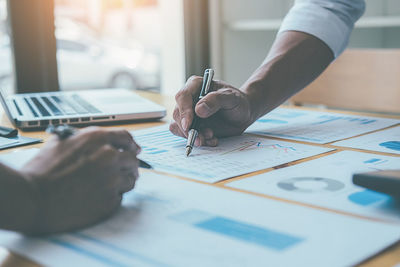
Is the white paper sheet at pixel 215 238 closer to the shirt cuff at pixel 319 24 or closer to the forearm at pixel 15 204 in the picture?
the forearm at pixel 15 204

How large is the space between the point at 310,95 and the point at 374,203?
1193mm

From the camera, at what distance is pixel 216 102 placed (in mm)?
854

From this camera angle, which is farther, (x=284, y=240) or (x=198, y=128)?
(x=198, y=128)

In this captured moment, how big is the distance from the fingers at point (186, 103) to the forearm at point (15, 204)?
0.40 m

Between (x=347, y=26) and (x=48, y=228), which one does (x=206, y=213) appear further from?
(x=347, y=26)

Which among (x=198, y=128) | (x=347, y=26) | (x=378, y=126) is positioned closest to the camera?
(x=198, y=128)

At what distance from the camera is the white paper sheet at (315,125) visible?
36.4 inches

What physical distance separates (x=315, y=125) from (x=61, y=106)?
585 millimetres

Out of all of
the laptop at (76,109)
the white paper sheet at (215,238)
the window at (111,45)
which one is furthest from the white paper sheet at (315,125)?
the window at (111,45)

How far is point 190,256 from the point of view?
42cm

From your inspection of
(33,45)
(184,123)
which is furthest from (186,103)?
(33,45)

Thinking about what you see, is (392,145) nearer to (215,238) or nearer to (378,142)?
(378,142)

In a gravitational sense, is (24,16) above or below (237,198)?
above

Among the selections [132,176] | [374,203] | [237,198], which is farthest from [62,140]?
[374,203]
